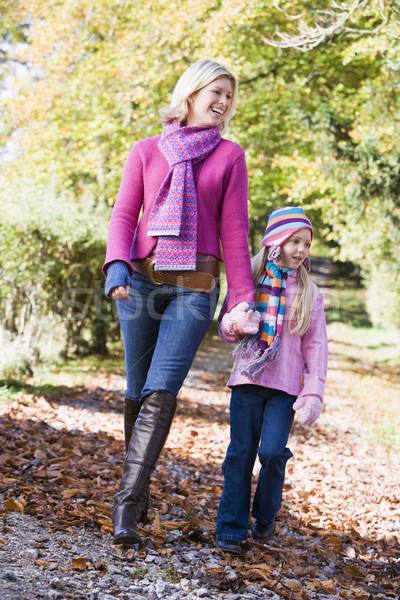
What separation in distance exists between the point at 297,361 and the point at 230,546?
3.01 feet

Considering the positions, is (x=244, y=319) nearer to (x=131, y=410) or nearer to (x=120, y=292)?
(x=120, y=292)

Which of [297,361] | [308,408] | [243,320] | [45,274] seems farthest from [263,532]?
[45,274]

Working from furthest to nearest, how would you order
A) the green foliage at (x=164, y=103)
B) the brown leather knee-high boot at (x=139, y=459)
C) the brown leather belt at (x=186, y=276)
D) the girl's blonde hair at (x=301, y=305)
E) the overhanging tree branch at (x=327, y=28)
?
the green foliage at (x=164, y=103) < the overhanging tree branch at (x=327, y=28) < the girl's blonde hair at (x=301, y=305) < the brown leather belt at (x=186, y=276) < the brown leather knee-high boot at (x=139, y=459)

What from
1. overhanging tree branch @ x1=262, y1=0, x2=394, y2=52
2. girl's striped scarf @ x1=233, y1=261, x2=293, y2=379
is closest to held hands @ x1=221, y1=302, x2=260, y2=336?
girl's striped scarf @ x1=233, y1=261, x2=293, y2=379

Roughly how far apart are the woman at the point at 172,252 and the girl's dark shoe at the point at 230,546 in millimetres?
447

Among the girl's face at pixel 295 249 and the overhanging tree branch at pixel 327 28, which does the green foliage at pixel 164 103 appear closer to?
the overhanging tree branch at pixel 327 28

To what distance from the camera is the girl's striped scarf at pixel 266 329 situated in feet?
9.70

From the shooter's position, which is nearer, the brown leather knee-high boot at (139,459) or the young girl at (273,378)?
the brown leather knee-high boot at (139,459)

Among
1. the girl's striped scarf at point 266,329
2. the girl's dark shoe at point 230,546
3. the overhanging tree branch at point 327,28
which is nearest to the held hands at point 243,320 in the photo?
the girl's striped scarf at point 266,329

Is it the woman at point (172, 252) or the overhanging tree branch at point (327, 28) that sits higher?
the overhanging tree branch at point (327, 28)

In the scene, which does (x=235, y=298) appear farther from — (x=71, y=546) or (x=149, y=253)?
(x=71, y=546)

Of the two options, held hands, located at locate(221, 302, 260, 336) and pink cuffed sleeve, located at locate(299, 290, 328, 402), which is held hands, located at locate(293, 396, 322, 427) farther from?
held hands, located at locate(221, 302, 260, 336)

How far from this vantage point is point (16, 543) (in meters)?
2.53

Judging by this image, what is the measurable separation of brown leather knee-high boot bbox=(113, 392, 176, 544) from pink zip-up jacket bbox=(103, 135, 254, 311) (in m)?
0.56
